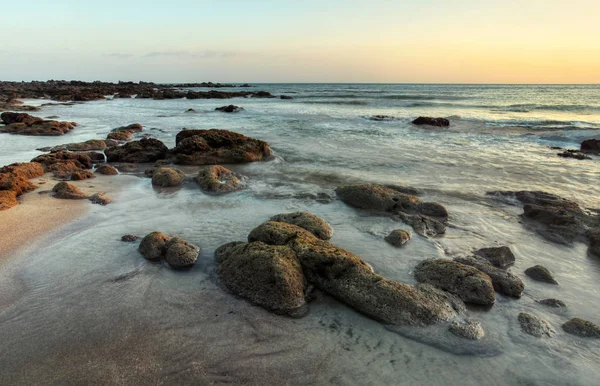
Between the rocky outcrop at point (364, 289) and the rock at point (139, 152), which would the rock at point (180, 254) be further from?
the rock at point (139, 152)

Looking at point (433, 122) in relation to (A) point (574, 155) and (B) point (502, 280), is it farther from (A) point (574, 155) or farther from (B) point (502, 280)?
(B) point (502, 280)

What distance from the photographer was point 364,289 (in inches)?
179

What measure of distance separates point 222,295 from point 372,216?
159 inches

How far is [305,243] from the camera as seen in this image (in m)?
5.36

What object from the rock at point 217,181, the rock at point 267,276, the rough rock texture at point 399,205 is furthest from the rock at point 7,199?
the rough rock texture at point 399,205

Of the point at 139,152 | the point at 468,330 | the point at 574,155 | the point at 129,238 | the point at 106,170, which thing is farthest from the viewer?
the point at 574,155

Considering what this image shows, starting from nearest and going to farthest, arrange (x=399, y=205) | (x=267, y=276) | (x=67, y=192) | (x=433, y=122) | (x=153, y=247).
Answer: (x=267, y=276), (x=153, y=247), (x=399, y=205), (x=67, y=192), (x=433, y=122)

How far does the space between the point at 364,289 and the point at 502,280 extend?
205cm

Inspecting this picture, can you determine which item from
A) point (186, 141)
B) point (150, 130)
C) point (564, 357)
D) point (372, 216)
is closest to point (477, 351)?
point (564, 357)

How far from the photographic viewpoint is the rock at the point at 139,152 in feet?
41.0

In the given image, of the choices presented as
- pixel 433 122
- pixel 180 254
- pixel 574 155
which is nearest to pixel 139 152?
pixel 180 254

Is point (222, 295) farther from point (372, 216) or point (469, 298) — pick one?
point (372, 216)

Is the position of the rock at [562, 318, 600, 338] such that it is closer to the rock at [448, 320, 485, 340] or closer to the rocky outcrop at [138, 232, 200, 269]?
the rock at [448, 320, 485, 340]

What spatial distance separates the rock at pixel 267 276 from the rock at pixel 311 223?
1351 mm
